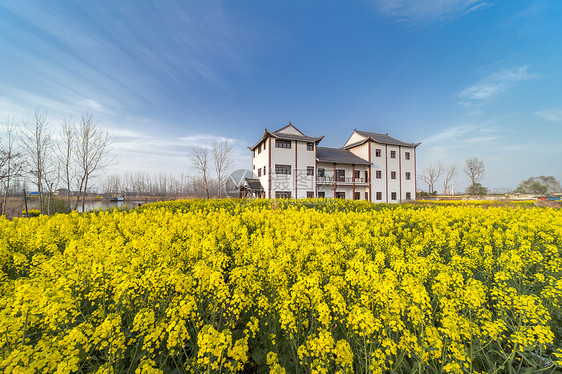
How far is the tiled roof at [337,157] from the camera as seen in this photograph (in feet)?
83.2

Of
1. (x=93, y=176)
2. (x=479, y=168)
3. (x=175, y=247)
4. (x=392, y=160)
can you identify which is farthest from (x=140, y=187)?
(x=479, y=168)

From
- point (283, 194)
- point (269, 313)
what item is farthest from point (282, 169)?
point (269, 313)

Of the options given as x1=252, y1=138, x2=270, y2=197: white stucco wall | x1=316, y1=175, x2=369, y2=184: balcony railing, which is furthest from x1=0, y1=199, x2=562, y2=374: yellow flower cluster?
x1=316, y1=175, x2=369, y2=184: balcony railing

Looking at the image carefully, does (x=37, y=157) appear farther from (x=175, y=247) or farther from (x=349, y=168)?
(x=349, y=168)

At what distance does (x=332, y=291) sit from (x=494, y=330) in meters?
1.19

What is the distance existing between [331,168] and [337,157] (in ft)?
6.35

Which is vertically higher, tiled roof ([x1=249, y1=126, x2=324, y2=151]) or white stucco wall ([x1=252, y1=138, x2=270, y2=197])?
tiled roof ([x1=249, y1=126, x2=324, y2=151])

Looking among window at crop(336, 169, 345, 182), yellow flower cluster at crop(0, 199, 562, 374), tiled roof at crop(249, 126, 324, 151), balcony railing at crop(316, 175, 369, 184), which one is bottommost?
yellow flower cluster at crop(0, 199, 562, 374)

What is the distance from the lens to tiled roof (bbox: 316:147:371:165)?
25359 millimetres

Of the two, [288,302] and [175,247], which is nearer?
[288,302]

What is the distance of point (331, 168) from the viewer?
26.0m

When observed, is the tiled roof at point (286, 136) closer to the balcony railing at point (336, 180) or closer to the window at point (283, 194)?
the balcony railing at point (336, 180)

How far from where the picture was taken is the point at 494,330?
60.5 inches

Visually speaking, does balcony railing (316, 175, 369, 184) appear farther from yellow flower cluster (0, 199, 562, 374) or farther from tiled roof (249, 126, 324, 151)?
yellow flower cluster (0, 199, 562, 374)
